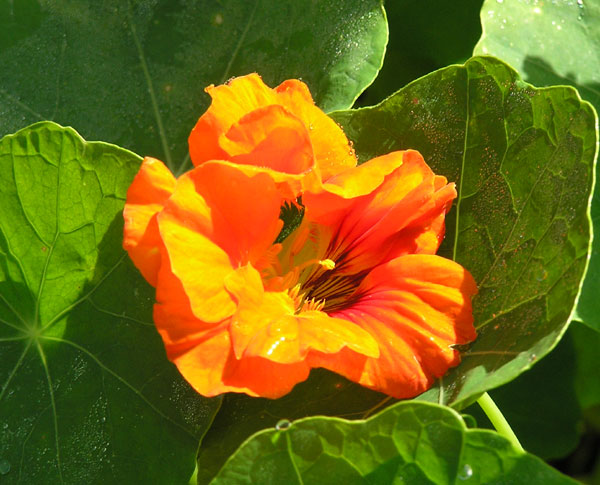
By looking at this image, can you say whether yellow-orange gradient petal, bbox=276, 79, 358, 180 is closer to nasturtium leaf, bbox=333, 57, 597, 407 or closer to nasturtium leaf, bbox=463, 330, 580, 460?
nasturtium leaf, bbox=333, 57, 597, 407

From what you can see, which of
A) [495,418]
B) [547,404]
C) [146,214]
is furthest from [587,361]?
[146,214]

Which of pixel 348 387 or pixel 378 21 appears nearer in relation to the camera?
pixel 348 387

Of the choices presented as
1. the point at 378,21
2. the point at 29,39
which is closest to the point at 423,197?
the point at 378,21

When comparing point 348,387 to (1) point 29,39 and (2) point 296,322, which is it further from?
(1) point 29,39

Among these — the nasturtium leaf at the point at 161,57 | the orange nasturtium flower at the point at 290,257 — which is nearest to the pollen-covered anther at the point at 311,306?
the orange nasturtium flower at the point at 290,257

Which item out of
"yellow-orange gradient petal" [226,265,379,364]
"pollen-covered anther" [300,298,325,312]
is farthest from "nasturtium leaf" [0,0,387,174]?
"yellow-orange gradient petal" [226,265,379,364]

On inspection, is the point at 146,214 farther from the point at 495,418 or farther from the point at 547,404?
the point at 547,404
